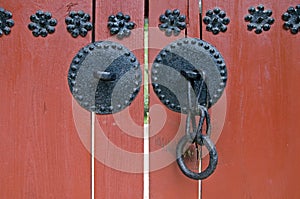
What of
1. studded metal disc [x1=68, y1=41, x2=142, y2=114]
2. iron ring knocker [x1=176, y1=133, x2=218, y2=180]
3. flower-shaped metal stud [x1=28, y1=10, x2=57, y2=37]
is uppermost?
flower-shaped metal stud [x1=28, y1=10, x2=57, y2=37]

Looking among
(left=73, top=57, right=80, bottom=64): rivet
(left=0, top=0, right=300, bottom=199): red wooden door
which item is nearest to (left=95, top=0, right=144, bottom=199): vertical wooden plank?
(left=0, top=0, right=300, bottom=199): red wooden door

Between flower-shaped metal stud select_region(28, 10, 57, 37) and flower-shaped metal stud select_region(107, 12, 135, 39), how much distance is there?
11 cm

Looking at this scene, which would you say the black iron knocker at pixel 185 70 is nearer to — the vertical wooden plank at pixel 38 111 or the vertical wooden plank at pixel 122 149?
the vertical wooden plank at pixel 122 149

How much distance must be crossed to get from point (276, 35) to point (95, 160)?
455 millimetres

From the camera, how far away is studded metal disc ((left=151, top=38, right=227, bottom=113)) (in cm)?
76

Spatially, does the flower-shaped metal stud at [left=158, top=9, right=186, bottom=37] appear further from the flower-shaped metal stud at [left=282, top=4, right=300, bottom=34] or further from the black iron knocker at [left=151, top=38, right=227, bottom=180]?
the flower-shaped metal stud at [left=282, top=4, right=300, bottom=34]

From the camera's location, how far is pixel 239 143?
778 mm

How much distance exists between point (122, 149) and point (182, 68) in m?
0.21

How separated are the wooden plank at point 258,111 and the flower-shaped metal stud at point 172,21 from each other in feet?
0.20

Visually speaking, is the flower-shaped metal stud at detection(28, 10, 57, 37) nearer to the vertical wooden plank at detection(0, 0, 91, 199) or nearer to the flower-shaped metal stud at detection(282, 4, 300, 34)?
the vertical wooden plank at detection(0, 0, 91, 199)

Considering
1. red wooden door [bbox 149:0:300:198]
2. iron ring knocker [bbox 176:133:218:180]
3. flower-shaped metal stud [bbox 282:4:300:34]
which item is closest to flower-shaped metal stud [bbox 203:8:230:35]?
red wooden door [bbox 149:0:300:198]

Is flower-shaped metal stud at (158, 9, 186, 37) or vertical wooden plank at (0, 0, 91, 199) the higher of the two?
flower-shaped metal stud at (158, 9, 186, 37)

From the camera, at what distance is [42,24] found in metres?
0.75

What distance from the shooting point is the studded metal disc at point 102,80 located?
75cm
